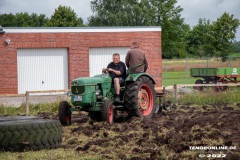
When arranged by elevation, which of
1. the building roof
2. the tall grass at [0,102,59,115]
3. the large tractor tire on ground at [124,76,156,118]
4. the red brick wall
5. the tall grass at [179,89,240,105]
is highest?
the building roof

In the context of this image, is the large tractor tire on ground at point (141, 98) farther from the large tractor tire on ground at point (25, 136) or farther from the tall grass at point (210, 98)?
the tall grass at point (210, 98)

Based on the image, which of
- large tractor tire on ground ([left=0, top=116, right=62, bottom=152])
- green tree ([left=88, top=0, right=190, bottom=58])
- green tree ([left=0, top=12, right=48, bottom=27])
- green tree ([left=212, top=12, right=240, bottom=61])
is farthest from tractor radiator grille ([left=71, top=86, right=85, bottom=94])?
green tree ([left=0, top=12, right=48, bottom=27])

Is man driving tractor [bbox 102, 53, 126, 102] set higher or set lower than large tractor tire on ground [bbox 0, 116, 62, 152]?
higher

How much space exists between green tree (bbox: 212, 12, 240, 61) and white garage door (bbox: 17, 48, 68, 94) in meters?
28.4

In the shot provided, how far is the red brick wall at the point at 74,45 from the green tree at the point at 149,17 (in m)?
36.6

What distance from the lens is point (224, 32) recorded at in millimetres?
60031

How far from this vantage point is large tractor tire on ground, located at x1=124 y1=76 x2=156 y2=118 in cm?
1569

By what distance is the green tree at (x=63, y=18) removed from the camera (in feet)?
250

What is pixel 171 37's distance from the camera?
2913 inches

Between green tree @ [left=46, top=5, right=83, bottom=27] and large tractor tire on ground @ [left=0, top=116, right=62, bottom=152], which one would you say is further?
green tree @ [left=46, top=5, right=83, bottom=27]

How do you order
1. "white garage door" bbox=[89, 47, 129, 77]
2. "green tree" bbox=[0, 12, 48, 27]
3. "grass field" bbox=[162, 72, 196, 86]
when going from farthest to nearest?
"green tree" bbox=[0, 12, 48, 27], "grass field" bbox=[162, 72, 196, 86], "white garage door" bbox=[89, 47, 129, 77]

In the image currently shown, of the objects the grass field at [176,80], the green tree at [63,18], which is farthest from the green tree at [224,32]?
the green tree at [63,18]

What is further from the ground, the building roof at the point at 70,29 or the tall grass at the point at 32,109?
the building roof at the point at 70,29

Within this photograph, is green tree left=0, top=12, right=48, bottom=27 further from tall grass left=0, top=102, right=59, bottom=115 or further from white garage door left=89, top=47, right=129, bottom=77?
tall grass left=0, top=102, right=59, bottom=115
